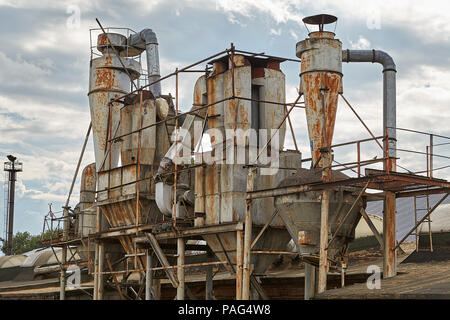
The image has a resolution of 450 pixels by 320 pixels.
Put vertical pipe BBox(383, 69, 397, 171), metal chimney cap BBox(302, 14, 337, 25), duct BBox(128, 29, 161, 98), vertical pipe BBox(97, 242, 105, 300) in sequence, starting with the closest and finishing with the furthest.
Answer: metal chimney cap BBox(302, 14, 337, 25) → vertical pipe BBox(383, 69, 397, 171) → vertical pipe BBox(97, 242, 105, 300) → duct BBox(128, 29, 161, 98)

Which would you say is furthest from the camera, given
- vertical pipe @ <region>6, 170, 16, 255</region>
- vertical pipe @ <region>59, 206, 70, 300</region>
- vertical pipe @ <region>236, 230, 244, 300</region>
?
vertical pipe @ <region>6, 170, 16, 255</region>

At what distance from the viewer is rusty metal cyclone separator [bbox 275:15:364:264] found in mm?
20344

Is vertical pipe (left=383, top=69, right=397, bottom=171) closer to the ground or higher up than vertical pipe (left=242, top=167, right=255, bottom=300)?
higher up

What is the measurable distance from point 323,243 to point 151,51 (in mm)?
18443

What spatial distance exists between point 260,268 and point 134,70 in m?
15.2

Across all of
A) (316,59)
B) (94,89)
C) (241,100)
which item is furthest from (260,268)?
(94,89)

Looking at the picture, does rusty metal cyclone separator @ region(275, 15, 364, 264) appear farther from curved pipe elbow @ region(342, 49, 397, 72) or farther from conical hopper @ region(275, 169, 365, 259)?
curved pipe elbow @ region(342, 49, 397, 72)

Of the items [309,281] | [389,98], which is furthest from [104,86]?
[309,281]

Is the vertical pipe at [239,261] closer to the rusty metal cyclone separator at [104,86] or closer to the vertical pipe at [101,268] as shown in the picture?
the vertical pipe at [101,268]

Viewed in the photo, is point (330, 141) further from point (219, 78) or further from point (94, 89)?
point (94, 89)

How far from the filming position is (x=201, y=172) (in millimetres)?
23906

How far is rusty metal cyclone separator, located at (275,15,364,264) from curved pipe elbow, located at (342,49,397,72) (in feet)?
12.8

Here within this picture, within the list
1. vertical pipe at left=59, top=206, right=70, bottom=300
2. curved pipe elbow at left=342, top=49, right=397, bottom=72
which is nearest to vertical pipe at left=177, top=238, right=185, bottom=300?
curved pipe elbow at left=342, top=49, right=397, bottom=72

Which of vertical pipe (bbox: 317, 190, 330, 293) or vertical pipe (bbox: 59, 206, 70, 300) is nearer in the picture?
vertical pipe (bbox: 317, 190, 330, 293)
